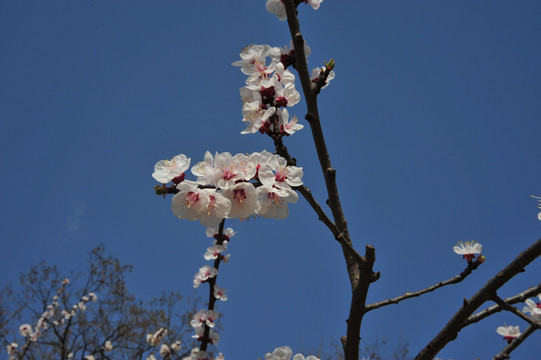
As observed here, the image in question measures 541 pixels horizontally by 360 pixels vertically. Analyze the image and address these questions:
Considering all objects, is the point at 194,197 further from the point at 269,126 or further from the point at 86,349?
the point at 86,349

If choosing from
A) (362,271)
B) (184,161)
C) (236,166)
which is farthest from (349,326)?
(184,161)

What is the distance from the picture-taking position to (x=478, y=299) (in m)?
1.27

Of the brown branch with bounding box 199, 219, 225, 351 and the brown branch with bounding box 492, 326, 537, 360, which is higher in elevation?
the brown branch with bounding box 199, 219, 225, 351

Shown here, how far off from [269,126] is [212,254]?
315 centimetres

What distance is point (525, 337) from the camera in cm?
187

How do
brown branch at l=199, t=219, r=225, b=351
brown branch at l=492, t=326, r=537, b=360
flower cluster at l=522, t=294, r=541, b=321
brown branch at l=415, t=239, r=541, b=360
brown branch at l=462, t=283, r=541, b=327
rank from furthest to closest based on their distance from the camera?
1. brown branch at l=199, t=219, r=225, b=351
2. flower cluster at l=522, t=294, r=541, b=321
3. brown branch at l=492, t=326, r=537, b=360
4. brown branch at l=462, t=283, r=541, b=327
5. brown branch at l=415, t=239, r=541, b=360

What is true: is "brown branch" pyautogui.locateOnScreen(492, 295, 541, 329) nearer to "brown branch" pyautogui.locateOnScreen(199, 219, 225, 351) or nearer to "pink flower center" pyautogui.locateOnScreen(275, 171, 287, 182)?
"pink flower center" pyautogui.locateOnScreen(275, 171, 287, 182)

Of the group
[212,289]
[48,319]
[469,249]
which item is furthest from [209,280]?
[48,319]

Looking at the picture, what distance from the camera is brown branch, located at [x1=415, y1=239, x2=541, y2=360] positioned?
1.17 meters

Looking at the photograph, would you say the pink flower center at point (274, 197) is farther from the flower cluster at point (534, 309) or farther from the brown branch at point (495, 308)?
the flower cluster at point (534, 309)

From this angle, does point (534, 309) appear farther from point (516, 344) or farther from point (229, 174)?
point (229, 174)

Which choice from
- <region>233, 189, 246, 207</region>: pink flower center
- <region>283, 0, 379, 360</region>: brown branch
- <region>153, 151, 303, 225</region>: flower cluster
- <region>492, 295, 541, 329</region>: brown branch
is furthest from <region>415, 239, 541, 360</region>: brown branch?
<region>233, 189, 246, 207</region>: pink flower center

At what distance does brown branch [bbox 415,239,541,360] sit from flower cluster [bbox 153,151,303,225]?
2.42 ft

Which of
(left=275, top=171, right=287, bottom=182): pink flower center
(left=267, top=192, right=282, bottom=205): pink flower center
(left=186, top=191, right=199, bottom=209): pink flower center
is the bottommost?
(left=186, top=191, right=199, bottom=209): pink flower center
